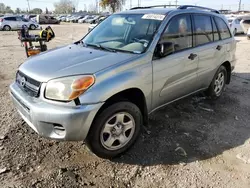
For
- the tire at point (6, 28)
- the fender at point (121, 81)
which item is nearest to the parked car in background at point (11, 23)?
the tire at point (6, 28)

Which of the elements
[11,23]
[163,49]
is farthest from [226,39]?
[11,23]

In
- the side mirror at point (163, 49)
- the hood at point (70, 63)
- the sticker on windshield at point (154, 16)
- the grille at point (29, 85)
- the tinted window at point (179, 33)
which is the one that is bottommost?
the grille at point (29, 85)

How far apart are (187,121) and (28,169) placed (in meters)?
2.49

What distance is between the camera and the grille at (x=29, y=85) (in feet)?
8.86

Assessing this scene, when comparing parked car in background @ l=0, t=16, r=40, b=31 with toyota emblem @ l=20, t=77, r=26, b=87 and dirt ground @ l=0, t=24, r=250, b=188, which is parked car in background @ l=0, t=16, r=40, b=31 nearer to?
dirt ground @ l=0, t=24, r=250, b=188

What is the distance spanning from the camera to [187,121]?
4.04 meters

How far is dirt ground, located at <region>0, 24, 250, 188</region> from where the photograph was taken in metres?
2.67

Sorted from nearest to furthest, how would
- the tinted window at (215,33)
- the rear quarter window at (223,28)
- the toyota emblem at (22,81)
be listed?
1. the toyota emblem at (22,81)
2. the tinted window at (215,33)
3. the rear quarter window at (223,28)

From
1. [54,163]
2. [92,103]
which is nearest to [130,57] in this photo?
[92,103]

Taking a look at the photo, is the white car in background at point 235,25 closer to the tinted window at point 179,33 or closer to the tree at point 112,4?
the tinted window at point 179,33

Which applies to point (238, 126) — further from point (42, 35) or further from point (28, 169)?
point (42, 35)

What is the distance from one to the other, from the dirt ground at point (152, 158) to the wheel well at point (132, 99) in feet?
1.59

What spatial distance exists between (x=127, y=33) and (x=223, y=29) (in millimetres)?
2264

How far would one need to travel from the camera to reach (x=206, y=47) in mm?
4172
